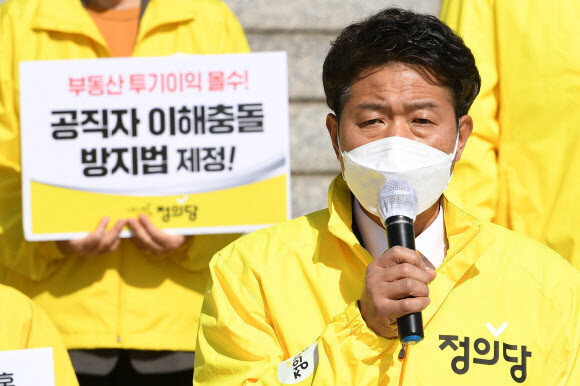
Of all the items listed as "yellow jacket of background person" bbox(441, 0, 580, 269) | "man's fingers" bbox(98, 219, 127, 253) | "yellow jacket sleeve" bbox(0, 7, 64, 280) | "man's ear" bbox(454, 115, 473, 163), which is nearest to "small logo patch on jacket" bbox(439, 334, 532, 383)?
"man's ear" bbox(454, 115, 473, 163)

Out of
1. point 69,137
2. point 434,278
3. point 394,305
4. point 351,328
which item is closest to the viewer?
point 394,305

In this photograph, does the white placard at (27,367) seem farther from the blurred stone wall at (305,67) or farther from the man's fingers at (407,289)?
the blurred stone wall at (305,67)

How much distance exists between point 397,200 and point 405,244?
20 centimetres

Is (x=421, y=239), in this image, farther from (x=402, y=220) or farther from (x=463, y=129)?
(x=402, y=220)

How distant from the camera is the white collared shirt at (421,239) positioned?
9.36ft

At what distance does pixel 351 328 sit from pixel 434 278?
12.2 inches

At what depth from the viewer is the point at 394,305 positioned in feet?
7.47

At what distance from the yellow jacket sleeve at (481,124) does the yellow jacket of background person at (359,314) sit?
0.77m

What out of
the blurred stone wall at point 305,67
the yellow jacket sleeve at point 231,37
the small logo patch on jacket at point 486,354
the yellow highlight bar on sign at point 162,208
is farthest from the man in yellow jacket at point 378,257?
the blurred stone wall at point 305,67

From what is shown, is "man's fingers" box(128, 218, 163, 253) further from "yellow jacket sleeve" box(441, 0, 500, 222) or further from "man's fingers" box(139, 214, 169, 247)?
"yellow jacket sleeve" box(441, 0, 500, 222)

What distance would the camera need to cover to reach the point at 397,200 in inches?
97.1

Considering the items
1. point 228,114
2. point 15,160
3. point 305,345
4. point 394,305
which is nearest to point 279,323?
point 305,345

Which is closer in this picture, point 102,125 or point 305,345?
point 305,345

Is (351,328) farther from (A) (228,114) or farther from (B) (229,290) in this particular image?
(A) (228,114)
